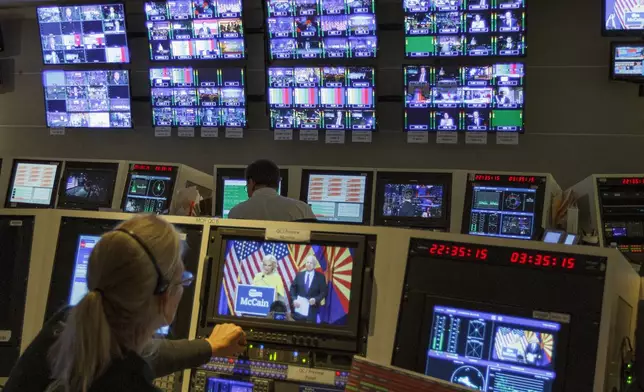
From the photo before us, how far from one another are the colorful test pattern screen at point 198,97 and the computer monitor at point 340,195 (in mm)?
1051

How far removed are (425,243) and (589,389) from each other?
53cm

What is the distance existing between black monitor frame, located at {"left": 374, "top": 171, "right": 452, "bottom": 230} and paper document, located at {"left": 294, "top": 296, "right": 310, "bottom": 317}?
2.76 metres

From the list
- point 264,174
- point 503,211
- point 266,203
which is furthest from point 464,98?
point 266,203

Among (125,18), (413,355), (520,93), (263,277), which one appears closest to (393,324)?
(413,355)

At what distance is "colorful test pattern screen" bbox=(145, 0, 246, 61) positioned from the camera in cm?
543

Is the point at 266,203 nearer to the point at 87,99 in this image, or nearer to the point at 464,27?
the point at 464,27

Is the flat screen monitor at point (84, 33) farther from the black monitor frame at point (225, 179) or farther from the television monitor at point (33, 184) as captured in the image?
the black monitor frame at point (225, 179)

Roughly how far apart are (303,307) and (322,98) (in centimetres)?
356

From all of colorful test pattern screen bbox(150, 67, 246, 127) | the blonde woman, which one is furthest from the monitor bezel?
colorful test pattern screen bbox(150, 67, 246, 127)

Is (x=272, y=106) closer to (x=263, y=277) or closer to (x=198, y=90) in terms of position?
(x=198, y=90)

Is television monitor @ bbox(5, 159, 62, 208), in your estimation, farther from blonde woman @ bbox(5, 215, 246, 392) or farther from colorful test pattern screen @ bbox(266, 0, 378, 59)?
blonde woman @ bbox(5, 215, 246, 392)

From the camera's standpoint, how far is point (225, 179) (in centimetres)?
496

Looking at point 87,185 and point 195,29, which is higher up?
point 195,29

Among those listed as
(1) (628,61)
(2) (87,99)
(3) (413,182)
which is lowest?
(3) (413,182)
